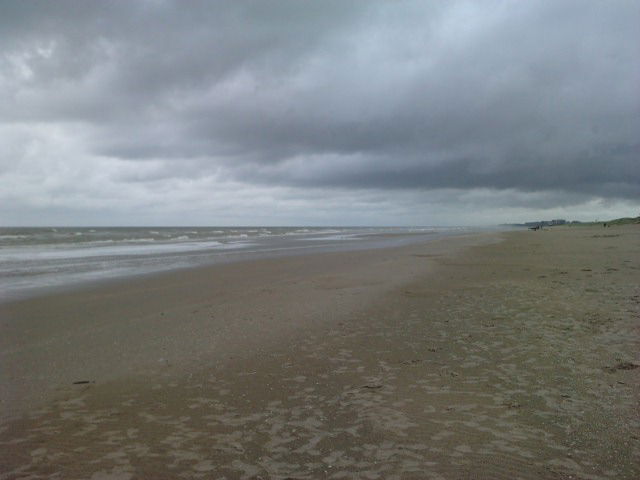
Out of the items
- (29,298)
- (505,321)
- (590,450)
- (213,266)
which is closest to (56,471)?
(590,450)

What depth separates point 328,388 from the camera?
20.4 ft

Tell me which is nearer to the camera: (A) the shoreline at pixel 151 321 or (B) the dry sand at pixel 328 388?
(B) the dry sand at pixel 328 388

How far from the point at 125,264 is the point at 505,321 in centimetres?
2059

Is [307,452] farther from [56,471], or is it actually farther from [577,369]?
[577,369]

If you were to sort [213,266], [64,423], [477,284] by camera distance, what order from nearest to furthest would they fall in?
[64,423] → [477,284] → [213,266]

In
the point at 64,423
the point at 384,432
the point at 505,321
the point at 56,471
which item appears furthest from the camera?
the point at 505,321

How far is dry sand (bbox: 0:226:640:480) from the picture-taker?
433 cm

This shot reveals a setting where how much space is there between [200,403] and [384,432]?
8.03 ft

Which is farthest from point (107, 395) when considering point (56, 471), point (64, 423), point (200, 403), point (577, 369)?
point (577, 369)

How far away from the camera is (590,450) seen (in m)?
4.28

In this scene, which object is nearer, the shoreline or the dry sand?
the dry sand

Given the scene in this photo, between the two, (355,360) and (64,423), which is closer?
(64,423)

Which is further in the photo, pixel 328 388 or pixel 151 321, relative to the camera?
pixel 151 321

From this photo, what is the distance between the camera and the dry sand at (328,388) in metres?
4.33
